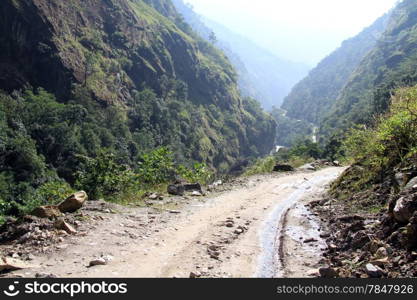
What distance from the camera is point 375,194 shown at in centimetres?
1135

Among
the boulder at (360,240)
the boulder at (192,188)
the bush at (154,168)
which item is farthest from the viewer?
the bush at (154,168)

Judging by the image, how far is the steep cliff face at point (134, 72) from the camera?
82.3 metres

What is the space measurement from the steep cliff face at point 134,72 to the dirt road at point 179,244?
72847 mm

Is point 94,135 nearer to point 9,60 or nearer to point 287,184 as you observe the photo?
point 9,60

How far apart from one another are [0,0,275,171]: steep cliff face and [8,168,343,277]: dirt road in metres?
72.8

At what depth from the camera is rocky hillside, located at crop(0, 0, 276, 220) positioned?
2485 inches

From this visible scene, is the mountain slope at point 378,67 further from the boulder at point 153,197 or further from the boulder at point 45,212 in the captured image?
the boulder at point 45,212

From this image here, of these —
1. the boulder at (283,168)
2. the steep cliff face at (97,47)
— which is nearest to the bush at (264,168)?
the boulder at (283,168)

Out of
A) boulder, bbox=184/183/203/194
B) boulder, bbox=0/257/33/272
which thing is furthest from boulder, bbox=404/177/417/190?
boulder, bbox=184/183/203/194

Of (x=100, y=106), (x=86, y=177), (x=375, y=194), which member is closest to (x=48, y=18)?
(x=100, y=106)

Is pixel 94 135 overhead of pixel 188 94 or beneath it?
beneath

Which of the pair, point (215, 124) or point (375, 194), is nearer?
point (375, 194)

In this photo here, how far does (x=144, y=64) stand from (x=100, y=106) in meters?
31.4

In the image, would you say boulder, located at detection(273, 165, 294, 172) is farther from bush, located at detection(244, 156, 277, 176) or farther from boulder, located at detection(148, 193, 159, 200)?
boulder, located at detection(148, 193, 159, 200)
